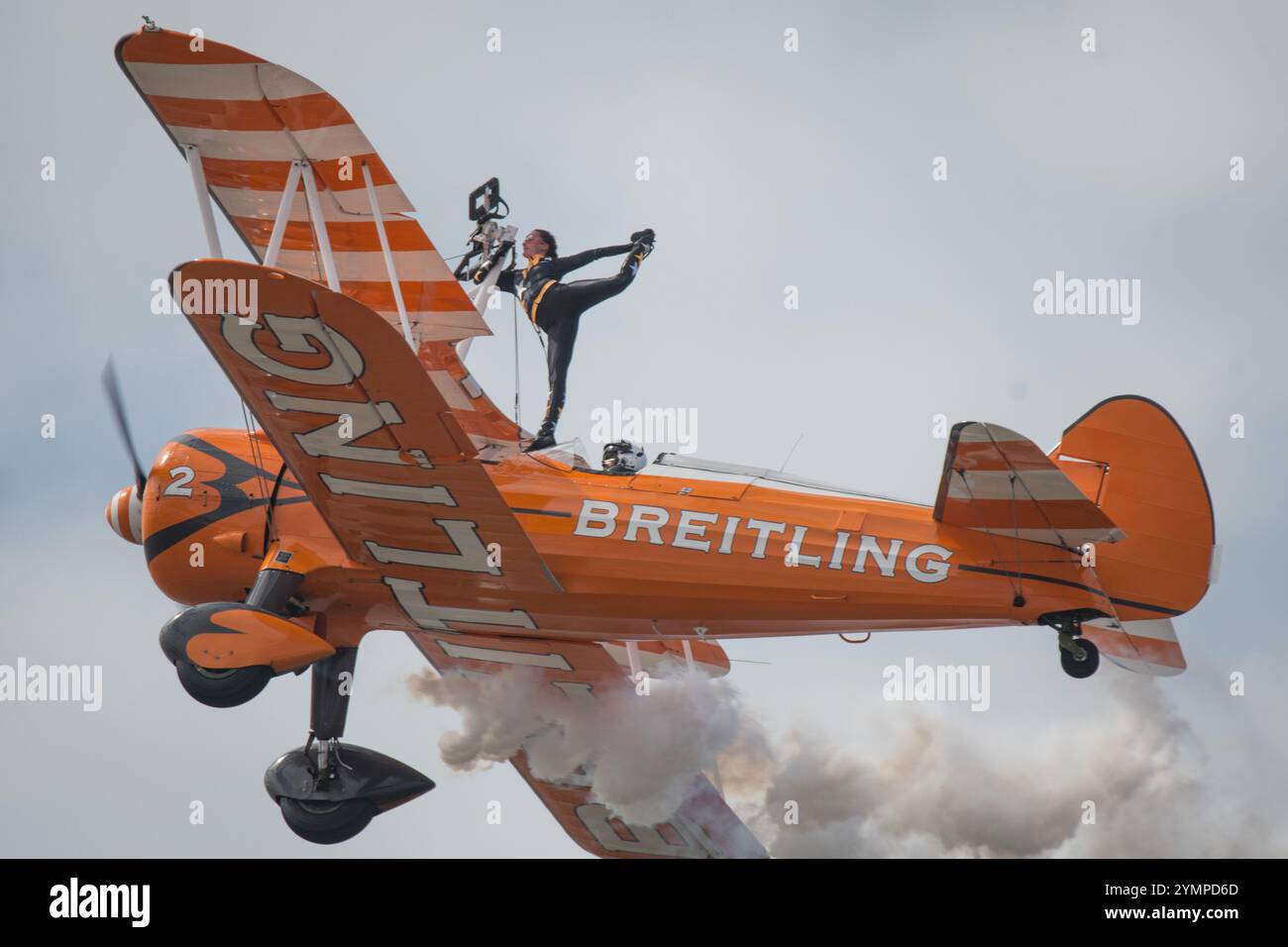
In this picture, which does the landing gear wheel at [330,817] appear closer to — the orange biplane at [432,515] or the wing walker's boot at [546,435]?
the orange biplane at [432,515]

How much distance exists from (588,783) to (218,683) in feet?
15.6

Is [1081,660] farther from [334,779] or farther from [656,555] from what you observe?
[334,779]

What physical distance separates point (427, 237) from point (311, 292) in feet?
11.1

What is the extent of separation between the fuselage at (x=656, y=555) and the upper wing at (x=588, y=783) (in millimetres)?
1364

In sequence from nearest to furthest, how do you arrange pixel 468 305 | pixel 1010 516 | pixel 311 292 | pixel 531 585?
pixel 311 292
pixel 1010 516
pixel 531 585
pixel 468 305

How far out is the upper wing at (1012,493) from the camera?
1125 cm

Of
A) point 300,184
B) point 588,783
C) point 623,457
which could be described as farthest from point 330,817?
point 300,184

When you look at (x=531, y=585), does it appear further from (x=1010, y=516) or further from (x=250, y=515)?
(x=1010, y=516)

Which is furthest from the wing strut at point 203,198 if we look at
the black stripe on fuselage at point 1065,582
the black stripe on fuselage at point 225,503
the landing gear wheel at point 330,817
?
the black stripe on fuselage at point 1065,582

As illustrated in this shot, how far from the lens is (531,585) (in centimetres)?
1249

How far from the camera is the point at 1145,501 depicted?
11852 millimetres

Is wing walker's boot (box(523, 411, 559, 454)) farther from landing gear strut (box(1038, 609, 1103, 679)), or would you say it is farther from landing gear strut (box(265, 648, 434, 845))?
landing gear strut (box(1038, 609, 1103, 679))

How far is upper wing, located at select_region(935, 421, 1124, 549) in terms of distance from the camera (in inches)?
443

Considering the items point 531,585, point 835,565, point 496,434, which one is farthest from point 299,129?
point 835,565
